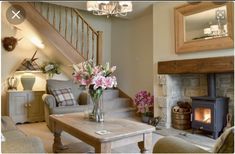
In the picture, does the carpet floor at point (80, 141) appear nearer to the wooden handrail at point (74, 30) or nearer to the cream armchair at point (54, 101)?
the cream armchair at point (54, 101)

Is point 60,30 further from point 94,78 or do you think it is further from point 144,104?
point 94,78

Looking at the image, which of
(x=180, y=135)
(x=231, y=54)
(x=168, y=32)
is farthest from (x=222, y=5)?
(x=180, y=135)

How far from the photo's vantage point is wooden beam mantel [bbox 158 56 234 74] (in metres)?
3.28

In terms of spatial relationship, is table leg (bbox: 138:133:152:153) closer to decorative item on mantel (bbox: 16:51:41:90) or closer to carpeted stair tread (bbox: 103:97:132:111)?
carpeted stair tread (bbox: 103:97:132:111)

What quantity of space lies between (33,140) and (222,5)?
3198 mm

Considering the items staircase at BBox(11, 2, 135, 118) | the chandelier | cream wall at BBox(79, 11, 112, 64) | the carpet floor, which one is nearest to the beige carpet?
the carpet floor

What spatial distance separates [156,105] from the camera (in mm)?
4434

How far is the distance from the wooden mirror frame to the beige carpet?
5.17 ft

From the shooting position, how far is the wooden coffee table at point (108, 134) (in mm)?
1961

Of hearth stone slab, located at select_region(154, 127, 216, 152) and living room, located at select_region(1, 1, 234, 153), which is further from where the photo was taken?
hearth stone slab, located at select_region(154, 127, 216, 152)

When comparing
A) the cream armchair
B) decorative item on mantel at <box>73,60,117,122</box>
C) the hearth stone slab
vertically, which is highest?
decorative item on mantel at <box>73,60,117,122</box>

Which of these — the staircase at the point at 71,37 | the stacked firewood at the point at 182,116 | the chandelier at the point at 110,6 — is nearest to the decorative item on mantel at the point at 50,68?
the staircase at the point at 71,37

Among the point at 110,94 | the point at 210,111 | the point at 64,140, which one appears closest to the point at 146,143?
the point at 64,140

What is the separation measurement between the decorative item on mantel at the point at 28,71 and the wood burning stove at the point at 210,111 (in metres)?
3.28
